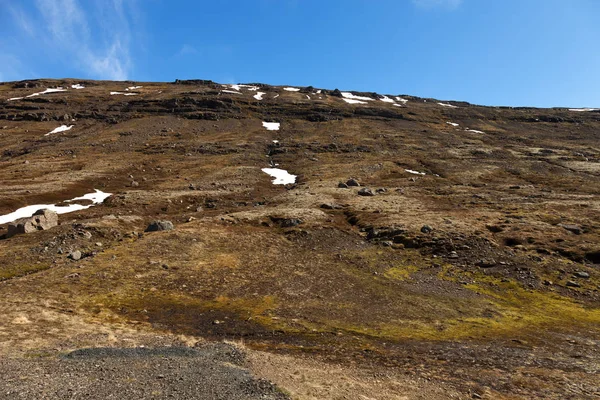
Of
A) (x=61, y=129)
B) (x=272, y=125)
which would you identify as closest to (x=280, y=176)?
(x=272, y=125)

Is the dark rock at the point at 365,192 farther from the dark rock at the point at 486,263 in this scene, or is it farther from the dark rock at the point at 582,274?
the dark rock at the point at 582,274

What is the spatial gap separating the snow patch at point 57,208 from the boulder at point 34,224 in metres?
7.85

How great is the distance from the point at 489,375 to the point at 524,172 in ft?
284

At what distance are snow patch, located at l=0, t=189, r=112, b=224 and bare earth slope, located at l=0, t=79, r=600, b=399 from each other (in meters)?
1.86

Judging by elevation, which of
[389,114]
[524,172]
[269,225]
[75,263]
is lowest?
[75,263]

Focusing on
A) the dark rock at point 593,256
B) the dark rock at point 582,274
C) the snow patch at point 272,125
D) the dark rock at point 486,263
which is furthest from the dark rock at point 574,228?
the snow patch at point 272,125

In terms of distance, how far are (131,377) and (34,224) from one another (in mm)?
34586

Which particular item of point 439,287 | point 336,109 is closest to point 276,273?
point 439,287

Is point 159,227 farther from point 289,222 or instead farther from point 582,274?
point 582,274

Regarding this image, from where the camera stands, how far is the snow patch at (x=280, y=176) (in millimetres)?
79625

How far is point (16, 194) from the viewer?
187 feet

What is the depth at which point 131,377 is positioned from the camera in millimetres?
14305

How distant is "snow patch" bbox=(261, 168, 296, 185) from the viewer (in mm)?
79625

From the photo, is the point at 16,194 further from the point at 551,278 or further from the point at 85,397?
the point at 551,278
